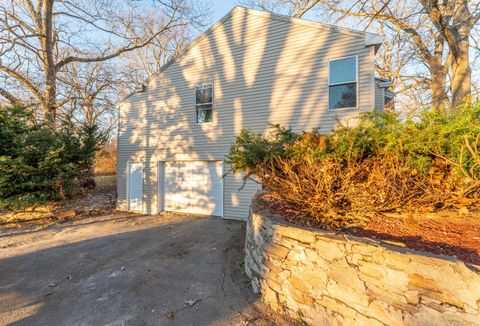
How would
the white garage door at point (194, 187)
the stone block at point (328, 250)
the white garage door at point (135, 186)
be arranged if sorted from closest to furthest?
the stone block at point (328, 250) < the white garage door at point (194, 187) < the white garage door at point (135, 186)

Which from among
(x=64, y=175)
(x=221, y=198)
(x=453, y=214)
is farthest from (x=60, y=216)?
(x=453, y=214)

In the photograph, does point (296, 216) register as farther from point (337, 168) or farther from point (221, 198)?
point (221, 198)

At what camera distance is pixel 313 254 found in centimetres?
228

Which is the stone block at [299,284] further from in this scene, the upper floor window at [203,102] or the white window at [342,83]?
the upper floor window at [203,102]

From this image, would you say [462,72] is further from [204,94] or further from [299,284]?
[299,284]

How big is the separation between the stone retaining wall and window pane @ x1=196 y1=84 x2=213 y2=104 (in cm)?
584

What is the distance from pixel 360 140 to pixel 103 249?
5.36m

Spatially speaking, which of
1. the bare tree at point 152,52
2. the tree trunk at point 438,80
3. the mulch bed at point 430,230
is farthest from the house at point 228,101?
the bare tree at point 152,52

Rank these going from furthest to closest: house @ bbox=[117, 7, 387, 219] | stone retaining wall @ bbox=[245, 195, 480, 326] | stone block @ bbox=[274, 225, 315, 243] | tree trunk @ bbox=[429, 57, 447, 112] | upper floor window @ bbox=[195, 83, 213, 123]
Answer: tree trunk @ bbox=[429, 57, 447, 112]
upper floor window @ bbox=[195, 83, 213, 123]
house @ bbox=[117, 7, 387, 219]
stone block @ bbox=[274, 225, 315, 243]
stone retaining wall @ bbox=[245, 195, 480, 326]

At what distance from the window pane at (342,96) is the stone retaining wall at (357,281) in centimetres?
457

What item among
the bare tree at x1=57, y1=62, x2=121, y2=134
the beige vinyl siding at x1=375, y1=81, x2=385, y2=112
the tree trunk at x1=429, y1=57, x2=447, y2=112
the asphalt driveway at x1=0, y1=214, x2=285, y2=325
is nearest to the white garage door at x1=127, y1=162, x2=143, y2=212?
the asphalt driveway at x1=0, y1=214, x2=285, y2=325

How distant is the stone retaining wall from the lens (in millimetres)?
1573

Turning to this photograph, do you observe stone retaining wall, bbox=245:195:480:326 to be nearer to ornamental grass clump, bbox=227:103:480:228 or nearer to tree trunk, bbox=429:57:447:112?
ornamental grass clump, bbox=227:103:480:228

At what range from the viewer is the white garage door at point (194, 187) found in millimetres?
7602
